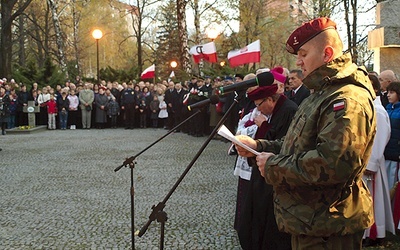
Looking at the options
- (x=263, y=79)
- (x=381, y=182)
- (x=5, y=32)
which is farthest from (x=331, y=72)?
(x=5, y=32)

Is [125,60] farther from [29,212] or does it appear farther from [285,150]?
[285,150]

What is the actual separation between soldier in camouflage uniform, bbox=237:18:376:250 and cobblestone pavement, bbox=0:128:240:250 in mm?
2852

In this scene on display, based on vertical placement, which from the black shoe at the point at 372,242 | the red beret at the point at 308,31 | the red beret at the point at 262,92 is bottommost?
the black shoe at the point at 372,242

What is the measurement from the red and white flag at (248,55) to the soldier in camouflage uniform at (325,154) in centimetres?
1517

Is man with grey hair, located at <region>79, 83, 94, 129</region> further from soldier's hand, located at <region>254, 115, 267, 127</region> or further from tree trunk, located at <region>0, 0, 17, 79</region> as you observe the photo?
soldier's hand, located at <region>254, 115, 267, 127</region>

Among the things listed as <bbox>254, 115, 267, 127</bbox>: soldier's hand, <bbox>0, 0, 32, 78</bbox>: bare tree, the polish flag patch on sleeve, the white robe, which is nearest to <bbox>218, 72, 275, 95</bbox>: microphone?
the polish flag patch on sleeve

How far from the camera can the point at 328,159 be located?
2.25 meters

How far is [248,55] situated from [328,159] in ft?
52.5

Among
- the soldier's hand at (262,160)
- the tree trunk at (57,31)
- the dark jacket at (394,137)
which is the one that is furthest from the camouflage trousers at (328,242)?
the tree trunk at (57,31)

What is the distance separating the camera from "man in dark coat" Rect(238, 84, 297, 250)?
416cm

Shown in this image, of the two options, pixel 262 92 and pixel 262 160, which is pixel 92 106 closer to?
pixel 262 92

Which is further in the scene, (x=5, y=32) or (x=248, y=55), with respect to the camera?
(x=5, y=32)

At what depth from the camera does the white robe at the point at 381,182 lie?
4914 millimetres

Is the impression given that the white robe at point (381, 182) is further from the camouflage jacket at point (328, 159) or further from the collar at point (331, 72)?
the collar at point (331, 72)
